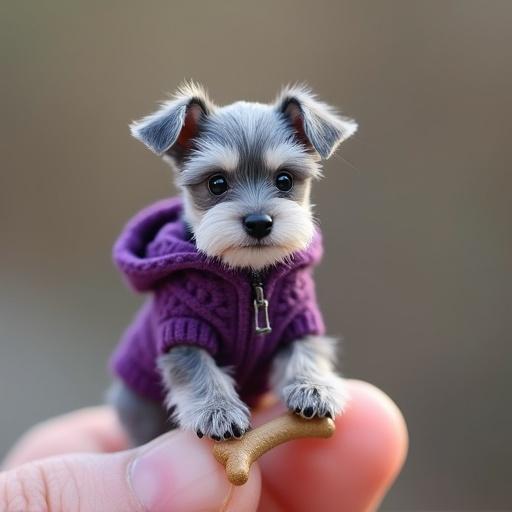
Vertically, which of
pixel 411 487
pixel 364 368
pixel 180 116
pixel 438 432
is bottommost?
pixel 411 487

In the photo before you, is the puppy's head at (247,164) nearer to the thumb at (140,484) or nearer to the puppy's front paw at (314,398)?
the puppy's front paw at (314,398)

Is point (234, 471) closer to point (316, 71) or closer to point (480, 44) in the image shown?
point (316, 71)

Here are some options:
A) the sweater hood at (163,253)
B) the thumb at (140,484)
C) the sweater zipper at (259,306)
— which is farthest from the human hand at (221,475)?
the sweater hood at (163,253)

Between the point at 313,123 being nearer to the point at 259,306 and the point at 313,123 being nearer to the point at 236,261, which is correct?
the point at 236,261

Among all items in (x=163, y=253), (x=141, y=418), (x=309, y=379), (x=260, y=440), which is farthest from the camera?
(x=141, y=418)

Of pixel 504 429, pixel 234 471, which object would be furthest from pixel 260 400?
pixel 504 429

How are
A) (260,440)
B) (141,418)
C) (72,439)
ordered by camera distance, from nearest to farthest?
(260,440) → (141,418) → (72,439)

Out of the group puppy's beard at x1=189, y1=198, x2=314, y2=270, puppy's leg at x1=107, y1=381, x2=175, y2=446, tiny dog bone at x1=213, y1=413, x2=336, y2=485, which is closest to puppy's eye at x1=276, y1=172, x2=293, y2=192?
puppy's beard at x1=189, y1=198, x2=314, y2=270

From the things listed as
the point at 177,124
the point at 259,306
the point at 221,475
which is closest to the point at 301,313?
the point at 259,306
